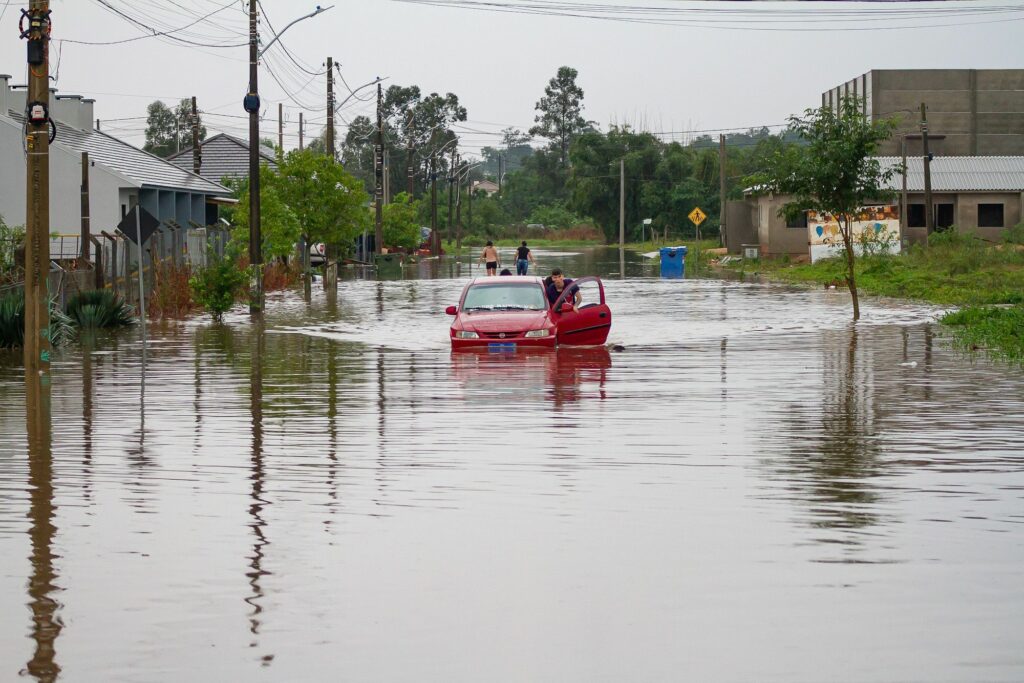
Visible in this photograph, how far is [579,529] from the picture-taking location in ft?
31.1

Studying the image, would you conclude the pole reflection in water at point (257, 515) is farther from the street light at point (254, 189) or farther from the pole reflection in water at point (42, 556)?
the street light at point (254, 189)

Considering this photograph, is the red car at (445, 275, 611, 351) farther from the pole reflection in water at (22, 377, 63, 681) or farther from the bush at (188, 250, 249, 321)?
the pole reflection in water at (22, 377, 63, 681)

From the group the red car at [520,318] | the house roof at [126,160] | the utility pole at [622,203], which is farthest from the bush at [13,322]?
the utility pole at [622,203]

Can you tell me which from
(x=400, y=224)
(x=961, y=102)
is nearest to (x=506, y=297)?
(x=400, y=224)

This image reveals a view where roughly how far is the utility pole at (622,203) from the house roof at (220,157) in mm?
37924

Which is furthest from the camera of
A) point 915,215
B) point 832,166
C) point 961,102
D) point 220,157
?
point 961,102

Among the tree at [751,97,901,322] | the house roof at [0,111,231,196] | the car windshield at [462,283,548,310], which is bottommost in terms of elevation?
the car windshield at [462,283,548,310]

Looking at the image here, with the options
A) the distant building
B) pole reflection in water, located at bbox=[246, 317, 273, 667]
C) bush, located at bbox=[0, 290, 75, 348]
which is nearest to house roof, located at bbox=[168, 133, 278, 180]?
the distant building

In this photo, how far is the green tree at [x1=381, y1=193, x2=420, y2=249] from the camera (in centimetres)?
8394

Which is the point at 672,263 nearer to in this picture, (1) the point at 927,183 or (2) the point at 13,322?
(1) the point at 927,183

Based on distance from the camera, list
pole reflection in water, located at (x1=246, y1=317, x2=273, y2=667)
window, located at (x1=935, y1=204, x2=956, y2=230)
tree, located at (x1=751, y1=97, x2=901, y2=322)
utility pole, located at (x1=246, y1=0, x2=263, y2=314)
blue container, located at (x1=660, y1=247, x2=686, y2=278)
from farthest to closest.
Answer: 1. window, located at (x1=935, y1=204, x2=956, y2=230)
2. blue container, located at (x1=660, y1=247, x2=686, y2=278)
3. utility pole, located at (x1=246, y1=0, x2=263, y2=314)
4. tree, located at (x1=751, y1=97, x2=901, y2=322)
5. pole reflection in water, located at (x1=246, y1=317, x2=273, y2=667)

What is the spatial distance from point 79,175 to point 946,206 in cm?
4447

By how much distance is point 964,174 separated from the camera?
7788 centimetres

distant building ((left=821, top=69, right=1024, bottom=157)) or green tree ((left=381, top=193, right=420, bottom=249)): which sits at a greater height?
distant building ((left=821, top=69, right=1024, bottom=157))
